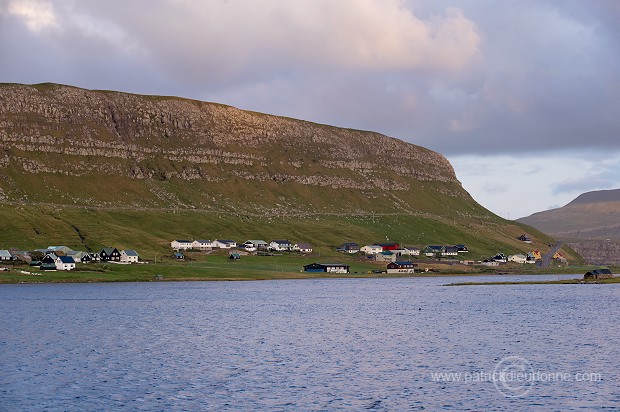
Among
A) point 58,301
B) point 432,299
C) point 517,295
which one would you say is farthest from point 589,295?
point 58,301

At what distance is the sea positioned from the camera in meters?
58.9

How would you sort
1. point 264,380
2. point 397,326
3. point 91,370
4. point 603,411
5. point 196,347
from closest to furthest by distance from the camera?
point 603,411 → point 264,380 → point 91,370 → point 196,347 → point 397,326

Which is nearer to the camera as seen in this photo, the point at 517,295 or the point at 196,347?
the point at 196,347

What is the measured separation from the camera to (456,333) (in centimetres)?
9762

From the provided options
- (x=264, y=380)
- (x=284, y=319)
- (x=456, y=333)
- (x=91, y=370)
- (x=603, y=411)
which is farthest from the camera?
(x=284, y=319)

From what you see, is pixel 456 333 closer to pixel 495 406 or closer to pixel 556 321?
pixel 556 321

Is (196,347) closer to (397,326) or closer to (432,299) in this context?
(397,326)

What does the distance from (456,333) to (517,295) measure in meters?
75.5

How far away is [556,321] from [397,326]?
895 inches

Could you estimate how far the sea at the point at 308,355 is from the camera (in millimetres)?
58938

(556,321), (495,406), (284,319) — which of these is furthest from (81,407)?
(556,321)

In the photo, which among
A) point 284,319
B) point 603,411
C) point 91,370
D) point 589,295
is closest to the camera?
point 603,411

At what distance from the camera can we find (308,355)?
264ft

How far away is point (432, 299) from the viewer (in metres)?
157
